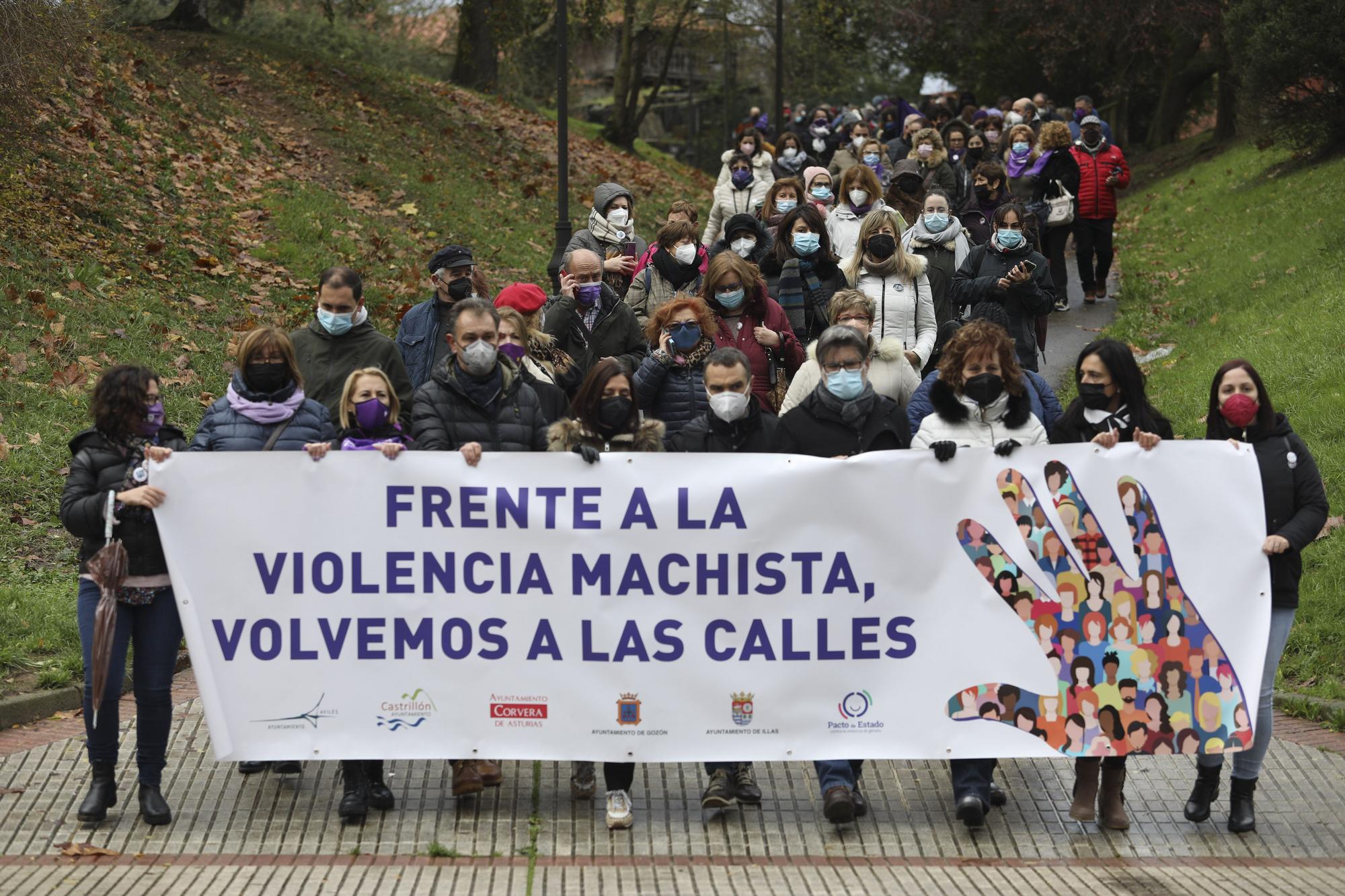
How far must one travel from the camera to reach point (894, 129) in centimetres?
2653

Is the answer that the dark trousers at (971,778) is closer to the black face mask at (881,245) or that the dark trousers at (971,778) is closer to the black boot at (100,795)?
the black boot at (100,795)

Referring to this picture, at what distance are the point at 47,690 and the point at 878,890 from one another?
4.52m

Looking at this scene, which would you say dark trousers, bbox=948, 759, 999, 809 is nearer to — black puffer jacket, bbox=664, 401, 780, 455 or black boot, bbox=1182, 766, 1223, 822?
black boot, bbox=1182, 766, 1223, 822

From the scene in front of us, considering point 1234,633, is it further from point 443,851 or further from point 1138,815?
point 443,851

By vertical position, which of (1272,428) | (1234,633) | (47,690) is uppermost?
(1272,428)

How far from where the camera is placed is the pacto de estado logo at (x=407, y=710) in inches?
266

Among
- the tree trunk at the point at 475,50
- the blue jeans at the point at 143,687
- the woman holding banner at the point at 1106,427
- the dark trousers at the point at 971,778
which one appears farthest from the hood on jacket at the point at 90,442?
the tree trunk at the point at 475,50

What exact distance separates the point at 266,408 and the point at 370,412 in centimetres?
46

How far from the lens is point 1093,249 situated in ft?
60.9

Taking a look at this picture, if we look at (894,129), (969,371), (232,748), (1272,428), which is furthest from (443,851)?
(894,129)

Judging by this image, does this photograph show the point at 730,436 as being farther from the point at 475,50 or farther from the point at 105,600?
the point at 475,50

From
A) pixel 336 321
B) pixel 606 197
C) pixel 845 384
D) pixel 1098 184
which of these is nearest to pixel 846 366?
pixel 845 384

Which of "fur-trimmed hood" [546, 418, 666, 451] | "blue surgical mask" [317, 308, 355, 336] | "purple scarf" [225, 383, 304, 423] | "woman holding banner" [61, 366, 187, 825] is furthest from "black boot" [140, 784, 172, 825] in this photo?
"blue surgical mask" [317, 308, 355, 336]

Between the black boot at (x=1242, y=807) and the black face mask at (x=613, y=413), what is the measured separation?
2980 millimetres
